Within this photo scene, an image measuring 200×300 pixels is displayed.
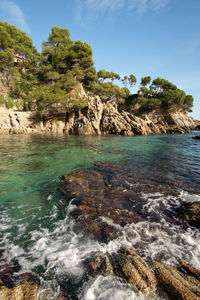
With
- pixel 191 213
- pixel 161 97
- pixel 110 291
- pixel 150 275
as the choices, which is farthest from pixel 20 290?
pixel 161 97

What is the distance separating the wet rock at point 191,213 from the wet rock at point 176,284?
1561 millimetres

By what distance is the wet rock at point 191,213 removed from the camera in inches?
123

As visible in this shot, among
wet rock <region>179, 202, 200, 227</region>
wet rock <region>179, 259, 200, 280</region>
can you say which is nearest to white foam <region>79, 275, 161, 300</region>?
wet rock <region>179, 259, 200, 280</region>

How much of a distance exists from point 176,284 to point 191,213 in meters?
2.07

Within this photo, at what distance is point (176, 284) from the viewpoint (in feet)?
5.51

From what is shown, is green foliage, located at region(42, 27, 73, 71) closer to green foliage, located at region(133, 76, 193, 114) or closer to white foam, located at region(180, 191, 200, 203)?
green foliage, located at region(133, 76, 193, 114)

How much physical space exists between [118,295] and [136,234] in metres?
1.17

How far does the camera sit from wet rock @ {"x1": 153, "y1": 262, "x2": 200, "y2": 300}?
1573mm

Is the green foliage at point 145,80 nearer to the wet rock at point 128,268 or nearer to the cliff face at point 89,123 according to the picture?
the cliff face at point 89,123

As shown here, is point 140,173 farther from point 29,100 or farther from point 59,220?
point 29,100

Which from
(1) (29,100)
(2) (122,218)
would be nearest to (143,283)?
(2) (122,218)

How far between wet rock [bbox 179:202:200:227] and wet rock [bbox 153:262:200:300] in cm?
156

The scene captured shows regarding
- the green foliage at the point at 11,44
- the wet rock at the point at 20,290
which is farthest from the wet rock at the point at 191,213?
the green foliage at the point at 11,44

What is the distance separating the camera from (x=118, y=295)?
1.68 metres
